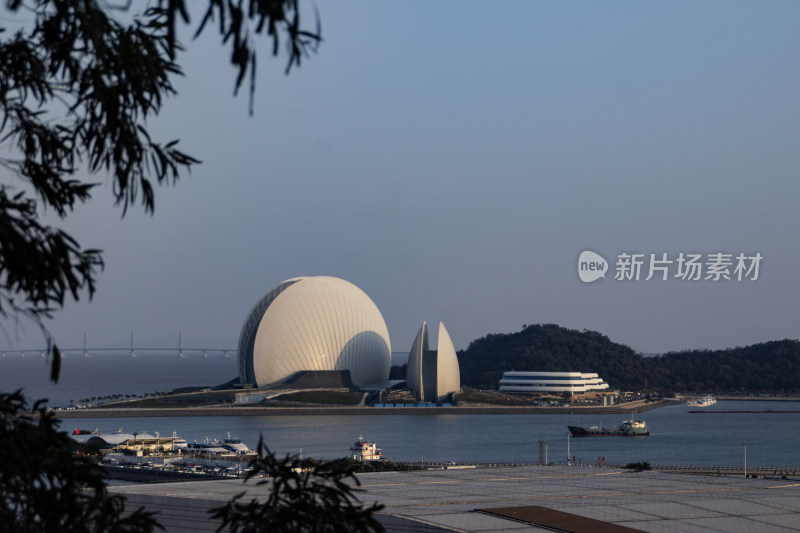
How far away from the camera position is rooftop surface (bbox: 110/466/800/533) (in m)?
18.1

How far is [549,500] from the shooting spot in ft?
67.9

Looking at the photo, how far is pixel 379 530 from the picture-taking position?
246 inches

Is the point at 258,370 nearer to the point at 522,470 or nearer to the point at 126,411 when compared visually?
the point at 126,411

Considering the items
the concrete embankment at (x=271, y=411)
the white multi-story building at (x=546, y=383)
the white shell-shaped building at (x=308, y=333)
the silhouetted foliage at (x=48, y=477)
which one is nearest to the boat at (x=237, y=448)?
the concrete embankment at (x=271, y=411)

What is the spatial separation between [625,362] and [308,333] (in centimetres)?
6071

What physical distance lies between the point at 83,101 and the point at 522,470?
78.8ft

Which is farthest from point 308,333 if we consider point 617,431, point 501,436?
point 617,431

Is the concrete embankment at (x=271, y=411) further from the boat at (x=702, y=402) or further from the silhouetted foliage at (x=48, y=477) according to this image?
the silhouetted foliage at (x=48, y=477)

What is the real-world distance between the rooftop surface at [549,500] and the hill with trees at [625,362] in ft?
324

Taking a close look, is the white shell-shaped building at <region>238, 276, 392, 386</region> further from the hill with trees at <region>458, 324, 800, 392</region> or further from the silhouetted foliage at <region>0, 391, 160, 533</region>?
the silhouetted foliage at <region>0, 391, 160, 533</region>

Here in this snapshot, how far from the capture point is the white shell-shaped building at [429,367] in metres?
92.3

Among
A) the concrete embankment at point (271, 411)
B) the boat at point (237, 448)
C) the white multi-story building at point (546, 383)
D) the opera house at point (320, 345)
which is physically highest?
the opera house at point (320, 345)

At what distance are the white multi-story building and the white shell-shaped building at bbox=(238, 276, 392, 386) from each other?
19432 mm

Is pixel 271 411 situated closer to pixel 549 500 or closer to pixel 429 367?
pixel 429 367
